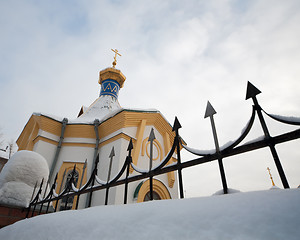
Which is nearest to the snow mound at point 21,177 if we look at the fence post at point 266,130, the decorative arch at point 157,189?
the decorative arch at point 157,189

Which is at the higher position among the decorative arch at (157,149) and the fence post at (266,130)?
the decorative arch at (157,149)

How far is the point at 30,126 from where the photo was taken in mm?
8633

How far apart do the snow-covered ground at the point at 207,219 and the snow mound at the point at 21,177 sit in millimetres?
2785

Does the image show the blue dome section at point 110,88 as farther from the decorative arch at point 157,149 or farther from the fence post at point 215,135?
the fence post at point 215,135

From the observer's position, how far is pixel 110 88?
12711mm

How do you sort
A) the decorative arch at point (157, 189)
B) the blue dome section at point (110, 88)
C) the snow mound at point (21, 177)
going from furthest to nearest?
the blue dome section at point (110, 88)
the decorative arch at point (157, 189)
the snow mound at point (21, 177)

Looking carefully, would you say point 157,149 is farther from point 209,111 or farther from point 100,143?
point 209,111

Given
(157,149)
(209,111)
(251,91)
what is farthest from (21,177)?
(157,149)

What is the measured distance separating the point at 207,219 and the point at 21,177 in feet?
13.5

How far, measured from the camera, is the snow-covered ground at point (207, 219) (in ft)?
2.16

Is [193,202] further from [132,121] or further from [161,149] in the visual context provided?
[161,149]

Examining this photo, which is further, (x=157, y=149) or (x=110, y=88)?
(x=110, y=88)

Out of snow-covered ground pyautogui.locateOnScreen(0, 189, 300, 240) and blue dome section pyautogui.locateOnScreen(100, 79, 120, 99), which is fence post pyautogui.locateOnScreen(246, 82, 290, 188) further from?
blue dome section pyautogui.locateOnScreen(100, 79, 120, 99)

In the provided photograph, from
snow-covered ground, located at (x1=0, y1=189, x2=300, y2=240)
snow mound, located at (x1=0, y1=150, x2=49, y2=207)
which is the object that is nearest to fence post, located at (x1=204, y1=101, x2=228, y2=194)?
snow-covered ground, located at (x1=0, y1=189, x2=300, y2=240)
